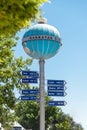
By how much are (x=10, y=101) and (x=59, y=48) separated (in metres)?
8.30

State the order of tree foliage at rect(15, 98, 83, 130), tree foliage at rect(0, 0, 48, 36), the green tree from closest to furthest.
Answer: tree foliage at rect(0, 0, 48, 36) < the green tree < tree foliage at rect(15, 98, 83, 130)

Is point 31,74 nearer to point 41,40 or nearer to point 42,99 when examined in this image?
point 42,99

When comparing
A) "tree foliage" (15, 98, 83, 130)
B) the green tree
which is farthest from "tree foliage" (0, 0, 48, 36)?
"tree foliage" (15, 98, 83, 130)

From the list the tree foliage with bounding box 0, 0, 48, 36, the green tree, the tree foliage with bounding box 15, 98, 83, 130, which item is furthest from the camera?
the tree foliage with bounding box 15, 98, 83, 130

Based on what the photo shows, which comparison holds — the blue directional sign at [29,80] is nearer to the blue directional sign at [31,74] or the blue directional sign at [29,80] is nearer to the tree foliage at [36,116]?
the blue directional sign at [31,74]

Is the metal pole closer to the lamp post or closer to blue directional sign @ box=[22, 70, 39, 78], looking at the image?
the lamp post

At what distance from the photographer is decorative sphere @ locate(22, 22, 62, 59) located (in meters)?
41.1

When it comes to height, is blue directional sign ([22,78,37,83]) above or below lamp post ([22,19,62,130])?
below

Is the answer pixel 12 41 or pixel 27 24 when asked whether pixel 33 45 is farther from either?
pixel 27 24

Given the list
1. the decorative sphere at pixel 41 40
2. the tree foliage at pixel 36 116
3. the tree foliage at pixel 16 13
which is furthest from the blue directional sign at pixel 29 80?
the tree foliage at pixel 36 116

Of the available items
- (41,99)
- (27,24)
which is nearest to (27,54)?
(41,99)

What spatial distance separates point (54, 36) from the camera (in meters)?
41.6

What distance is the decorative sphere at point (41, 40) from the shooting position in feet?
135

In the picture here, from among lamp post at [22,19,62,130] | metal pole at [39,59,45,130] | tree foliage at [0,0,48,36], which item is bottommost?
tree foliage at [0,0,48,36]
